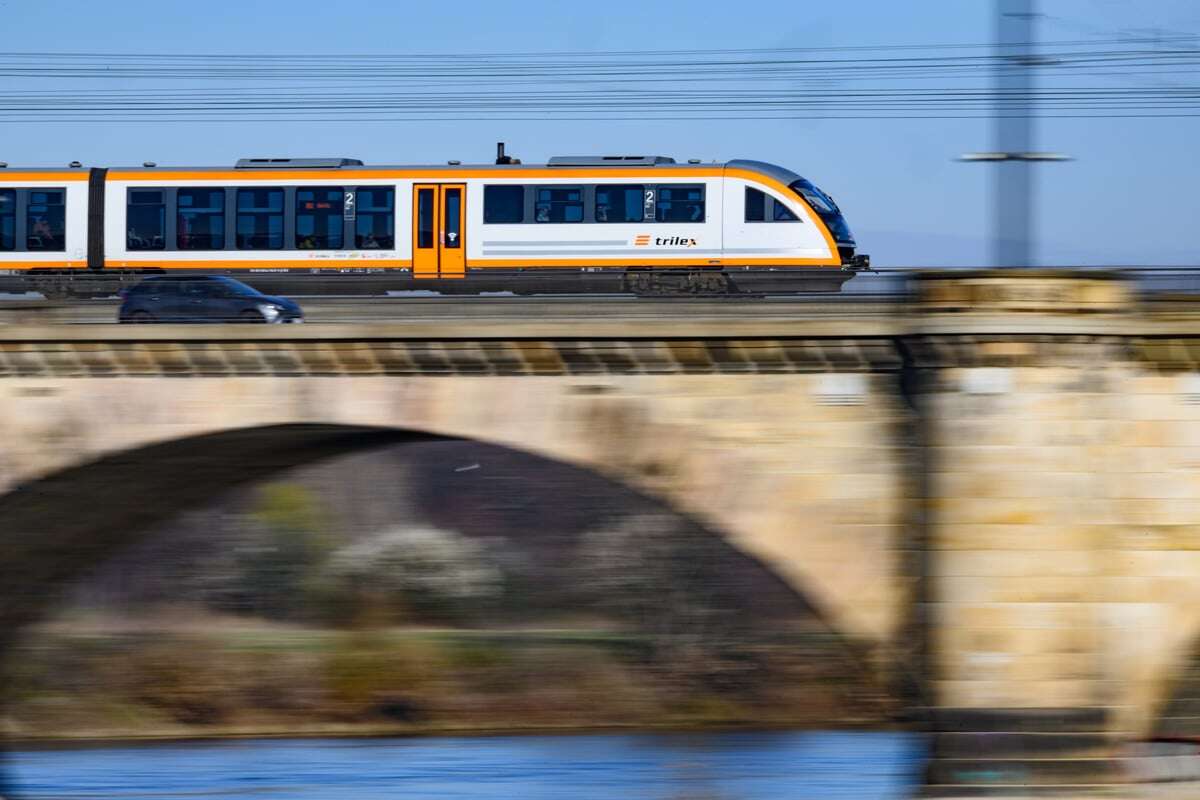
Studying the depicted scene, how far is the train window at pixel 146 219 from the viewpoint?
2434 cm

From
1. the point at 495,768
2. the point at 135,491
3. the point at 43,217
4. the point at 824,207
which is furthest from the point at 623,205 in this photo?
the point at 135,491

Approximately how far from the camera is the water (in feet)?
71.7

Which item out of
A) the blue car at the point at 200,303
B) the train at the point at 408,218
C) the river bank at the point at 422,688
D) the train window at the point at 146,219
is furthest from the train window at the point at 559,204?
the blue car at the point at 200,303

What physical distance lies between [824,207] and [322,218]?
27.8 feet

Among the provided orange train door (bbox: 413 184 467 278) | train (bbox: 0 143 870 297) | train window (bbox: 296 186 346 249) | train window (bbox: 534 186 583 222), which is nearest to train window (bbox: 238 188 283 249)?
train (bbox: 0 143 870 297)

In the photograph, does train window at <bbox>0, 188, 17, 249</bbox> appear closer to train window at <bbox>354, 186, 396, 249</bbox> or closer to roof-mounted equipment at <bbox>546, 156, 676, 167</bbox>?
train window at <bbox>354, 186, 396, 249</bbox>

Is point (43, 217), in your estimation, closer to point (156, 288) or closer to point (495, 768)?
point (495, 768)

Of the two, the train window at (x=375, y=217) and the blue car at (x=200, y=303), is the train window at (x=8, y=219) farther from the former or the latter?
the blue car at (x=200, y=303)

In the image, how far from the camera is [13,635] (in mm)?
21234

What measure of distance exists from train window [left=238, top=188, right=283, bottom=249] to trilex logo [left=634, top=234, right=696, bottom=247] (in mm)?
6018

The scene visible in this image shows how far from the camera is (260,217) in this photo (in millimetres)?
24469

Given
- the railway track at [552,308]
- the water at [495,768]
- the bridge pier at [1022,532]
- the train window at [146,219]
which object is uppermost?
the train window at [146,219]

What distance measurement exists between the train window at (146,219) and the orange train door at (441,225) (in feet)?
13.8

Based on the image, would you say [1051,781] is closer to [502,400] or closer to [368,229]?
[502,400]
